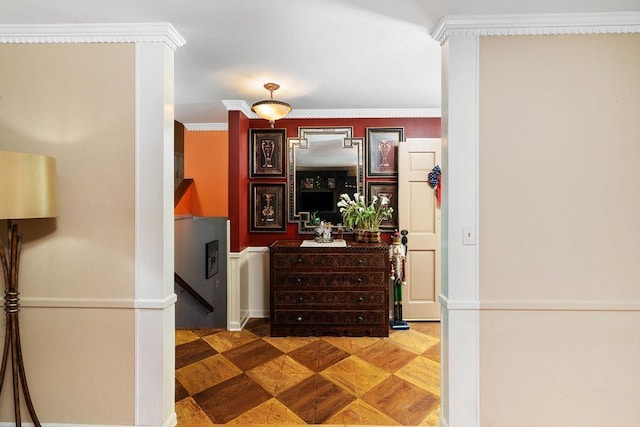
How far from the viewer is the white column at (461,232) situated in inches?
73.1

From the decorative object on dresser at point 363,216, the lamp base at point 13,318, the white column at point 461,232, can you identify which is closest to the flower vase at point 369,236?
the decorative object on dresser at point 363,216

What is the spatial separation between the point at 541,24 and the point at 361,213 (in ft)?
7.24

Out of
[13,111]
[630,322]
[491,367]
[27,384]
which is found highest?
[13,111]

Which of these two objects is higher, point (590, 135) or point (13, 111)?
point (13, 111)

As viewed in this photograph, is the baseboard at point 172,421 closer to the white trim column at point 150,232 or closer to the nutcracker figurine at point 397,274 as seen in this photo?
the white trim column at point 150,232

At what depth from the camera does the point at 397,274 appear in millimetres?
3582

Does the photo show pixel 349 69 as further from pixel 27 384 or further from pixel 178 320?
pixel 178 320

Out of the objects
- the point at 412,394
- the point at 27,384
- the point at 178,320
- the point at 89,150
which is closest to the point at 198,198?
the point at 178,320

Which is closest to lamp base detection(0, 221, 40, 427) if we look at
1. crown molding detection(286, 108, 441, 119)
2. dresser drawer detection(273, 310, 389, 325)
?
dresser drawer detection(273, 310, 389, 325)

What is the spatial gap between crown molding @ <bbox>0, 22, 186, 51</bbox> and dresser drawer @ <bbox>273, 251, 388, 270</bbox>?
2135 millimetres

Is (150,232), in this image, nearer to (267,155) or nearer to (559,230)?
(267,155)

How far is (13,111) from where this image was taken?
197 cm

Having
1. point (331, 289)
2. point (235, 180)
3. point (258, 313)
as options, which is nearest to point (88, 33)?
point (235, 180)

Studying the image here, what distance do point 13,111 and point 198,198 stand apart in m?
2.61
